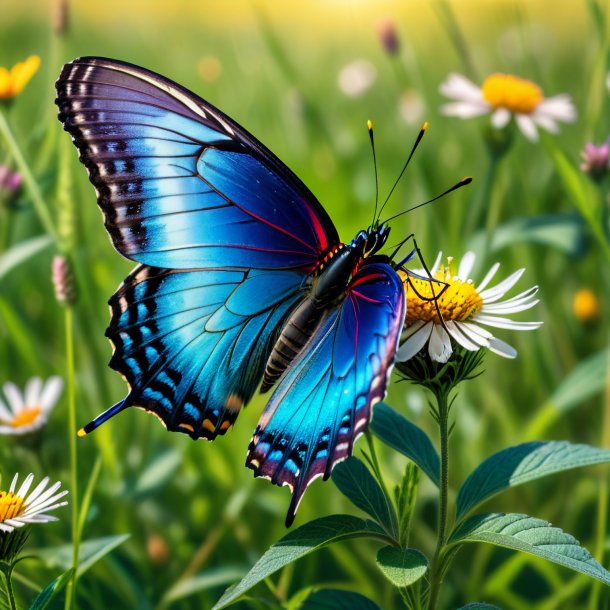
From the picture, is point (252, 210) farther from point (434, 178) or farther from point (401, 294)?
point (434, 178)

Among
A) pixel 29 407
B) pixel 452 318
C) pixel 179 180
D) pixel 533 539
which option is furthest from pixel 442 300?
pixel 29 407

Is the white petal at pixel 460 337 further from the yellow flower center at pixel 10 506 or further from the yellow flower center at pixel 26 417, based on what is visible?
the yellow flower center at pixel 26 417

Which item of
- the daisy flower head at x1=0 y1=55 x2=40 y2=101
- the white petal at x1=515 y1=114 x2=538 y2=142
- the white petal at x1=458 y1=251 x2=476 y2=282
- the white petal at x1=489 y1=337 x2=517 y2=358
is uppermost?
the daisy flower head at x1=0 y1=55 x2=40 y2=101

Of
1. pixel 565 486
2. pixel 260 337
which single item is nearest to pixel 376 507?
pixel 260 337

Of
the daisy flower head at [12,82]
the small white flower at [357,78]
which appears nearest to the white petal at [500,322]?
the daisy flower head at [12,82]

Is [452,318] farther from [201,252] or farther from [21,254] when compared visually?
[21,254]

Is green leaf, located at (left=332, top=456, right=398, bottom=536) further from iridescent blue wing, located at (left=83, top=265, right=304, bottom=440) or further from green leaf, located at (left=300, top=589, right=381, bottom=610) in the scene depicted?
iridescent blue wing, located at (left=83, top=265, right=304, bottom=440)

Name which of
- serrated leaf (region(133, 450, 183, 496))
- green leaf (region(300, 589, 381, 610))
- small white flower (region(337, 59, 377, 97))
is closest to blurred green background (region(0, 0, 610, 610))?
serrated leaf (region(133, 450, 183, 496))
